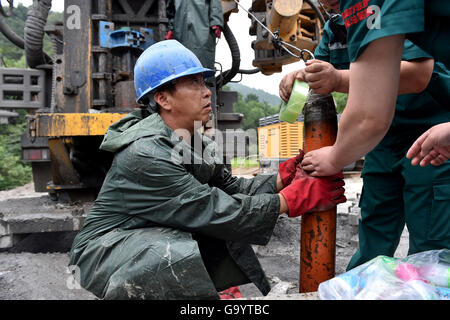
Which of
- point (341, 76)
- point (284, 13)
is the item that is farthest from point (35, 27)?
point (341, 76)

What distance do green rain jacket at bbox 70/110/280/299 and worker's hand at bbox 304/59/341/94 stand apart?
0.58 metres

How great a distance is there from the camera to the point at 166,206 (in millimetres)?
1661

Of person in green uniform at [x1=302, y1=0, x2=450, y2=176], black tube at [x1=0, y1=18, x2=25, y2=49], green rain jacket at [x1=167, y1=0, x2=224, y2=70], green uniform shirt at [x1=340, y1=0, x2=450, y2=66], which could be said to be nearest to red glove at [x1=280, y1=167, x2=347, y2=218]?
person in green uniform at [x1=302, y1=0, x2=450, y2=176]

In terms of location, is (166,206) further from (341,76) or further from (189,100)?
(341,76)

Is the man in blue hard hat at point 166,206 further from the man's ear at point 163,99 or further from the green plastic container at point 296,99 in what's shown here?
the green plastic container at point 296,99

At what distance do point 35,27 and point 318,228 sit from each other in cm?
420

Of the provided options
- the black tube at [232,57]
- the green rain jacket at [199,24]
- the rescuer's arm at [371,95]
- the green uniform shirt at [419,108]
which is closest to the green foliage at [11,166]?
the black tube at [232,57]

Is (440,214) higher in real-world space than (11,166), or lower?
higher

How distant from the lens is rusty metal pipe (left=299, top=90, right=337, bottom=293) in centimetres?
163

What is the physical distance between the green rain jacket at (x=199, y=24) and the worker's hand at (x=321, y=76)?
2.51 m

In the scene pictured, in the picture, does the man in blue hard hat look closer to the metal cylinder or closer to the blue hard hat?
the blue hard hat

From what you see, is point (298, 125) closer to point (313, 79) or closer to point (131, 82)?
point (131, 82)

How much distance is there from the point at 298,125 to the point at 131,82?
416 inches

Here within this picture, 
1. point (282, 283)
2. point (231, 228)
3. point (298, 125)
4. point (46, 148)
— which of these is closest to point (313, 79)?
point (231, 228)
